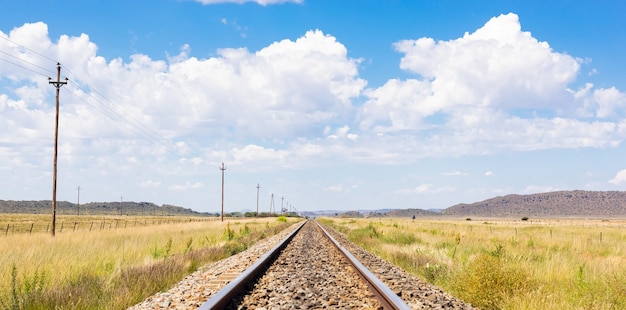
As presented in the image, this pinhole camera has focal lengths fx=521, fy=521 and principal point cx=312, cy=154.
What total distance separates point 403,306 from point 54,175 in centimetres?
2433

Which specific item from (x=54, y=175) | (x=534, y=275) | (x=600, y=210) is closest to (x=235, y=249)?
(x=534, y=275)

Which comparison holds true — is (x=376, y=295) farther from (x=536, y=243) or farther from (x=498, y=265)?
(x=536, y=243)

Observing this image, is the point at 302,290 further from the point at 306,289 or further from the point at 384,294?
the point at 384,294

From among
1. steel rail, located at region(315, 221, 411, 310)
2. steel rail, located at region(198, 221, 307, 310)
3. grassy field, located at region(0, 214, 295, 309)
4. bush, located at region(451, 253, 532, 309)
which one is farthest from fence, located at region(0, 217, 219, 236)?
bush, located at region(451, 253, 532, 309)

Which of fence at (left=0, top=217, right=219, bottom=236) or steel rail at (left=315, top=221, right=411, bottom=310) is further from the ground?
steel rail at (left=315, top=221, right=411, bottom=310)

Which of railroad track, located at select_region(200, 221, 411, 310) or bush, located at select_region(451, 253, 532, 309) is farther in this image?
bush, located at select_region(451, 253, 532, 309)

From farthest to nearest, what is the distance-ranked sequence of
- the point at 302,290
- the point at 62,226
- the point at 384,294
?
the point at 62,226
the point at 302,290
the point at 384,294

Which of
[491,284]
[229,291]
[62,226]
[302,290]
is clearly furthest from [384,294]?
[62,226]

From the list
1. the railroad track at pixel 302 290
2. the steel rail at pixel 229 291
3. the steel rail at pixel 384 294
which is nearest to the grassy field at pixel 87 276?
the railroad track at pixel 302 290

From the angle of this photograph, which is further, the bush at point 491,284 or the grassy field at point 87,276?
the bush at point 491,284

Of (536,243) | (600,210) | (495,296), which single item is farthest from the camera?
(600,210)

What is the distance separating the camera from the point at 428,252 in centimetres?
1667

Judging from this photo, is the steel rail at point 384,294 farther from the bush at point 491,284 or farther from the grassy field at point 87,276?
the grassy field at point 87,276

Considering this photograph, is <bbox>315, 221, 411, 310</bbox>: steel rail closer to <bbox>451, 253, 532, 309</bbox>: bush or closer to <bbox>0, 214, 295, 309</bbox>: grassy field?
<bbox>451, 253, 532, 309</bbox>: bush
